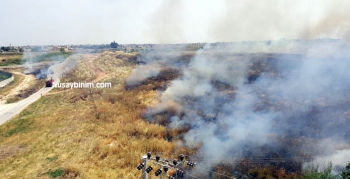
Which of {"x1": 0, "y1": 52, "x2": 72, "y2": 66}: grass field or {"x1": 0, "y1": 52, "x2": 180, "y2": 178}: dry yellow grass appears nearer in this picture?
{"x1": 0, "y1": 52, "x2": 180, "y2": 178}: dry yellow grass

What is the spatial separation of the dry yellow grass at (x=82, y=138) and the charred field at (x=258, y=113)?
9.85ft

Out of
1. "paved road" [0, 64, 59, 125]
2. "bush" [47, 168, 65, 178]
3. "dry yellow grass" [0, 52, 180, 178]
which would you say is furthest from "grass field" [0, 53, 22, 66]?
"bush" [47, 168, 65, 178]

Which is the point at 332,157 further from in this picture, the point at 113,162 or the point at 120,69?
the point at 120,69

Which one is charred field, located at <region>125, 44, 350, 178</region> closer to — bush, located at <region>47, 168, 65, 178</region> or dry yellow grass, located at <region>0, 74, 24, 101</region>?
bush, located at <region>47, 168, 65, 178</region>

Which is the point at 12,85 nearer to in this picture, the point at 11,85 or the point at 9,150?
the point at 11,85

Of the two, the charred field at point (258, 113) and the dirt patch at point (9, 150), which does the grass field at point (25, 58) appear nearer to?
the charred field at point (258, 113)

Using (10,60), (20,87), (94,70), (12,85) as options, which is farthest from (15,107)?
(10,60)

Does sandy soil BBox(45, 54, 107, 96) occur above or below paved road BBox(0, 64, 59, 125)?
above

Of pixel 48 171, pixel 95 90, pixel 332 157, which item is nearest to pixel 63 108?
pixel 95 90

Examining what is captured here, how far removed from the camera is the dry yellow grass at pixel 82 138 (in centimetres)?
2405

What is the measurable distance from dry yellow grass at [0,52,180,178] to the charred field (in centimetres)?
300

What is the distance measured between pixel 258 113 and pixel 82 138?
21.9m

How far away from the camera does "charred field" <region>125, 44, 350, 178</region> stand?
23.3 m

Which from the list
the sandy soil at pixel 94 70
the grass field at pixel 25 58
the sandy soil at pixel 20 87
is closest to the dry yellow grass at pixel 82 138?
the sandy soil at pixel 20 87
